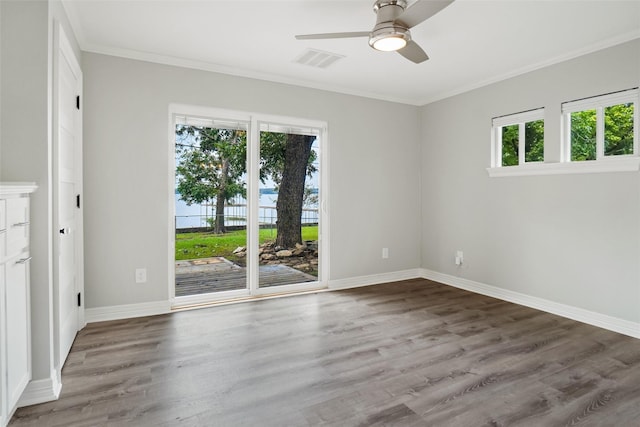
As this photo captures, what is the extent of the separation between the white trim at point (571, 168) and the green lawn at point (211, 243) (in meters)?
2.63

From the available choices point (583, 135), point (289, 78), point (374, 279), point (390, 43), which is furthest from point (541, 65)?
point (374, 279)

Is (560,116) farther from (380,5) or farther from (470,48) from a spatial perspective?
(380,5)

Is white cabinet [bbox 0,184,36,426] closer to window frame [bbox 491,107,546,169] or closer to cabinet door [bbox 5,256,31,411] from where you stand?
cabinet door [bbox 5,256,31,411]

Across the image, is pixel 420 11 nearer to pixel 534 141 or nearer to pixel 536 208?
pixel 534 141

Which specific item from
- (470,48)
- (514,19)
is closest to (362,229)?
(470,48)

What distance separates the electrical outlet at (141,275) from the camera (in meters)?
3.44

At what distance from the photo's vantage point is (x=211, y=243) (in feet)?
13.0

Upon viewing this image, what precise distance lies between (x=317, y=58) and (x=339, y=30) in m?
0.59

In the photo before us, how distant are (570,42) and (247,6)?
8.83 ft

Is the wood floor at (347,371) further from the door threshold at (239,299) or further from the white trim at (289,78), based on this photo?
the white trim at (289,78)

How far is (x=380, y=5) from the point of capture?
2.38 metres

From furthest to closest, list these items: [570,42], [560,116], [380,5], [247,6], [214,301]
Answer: [214,301] → [560,116] → [570,42] → [247,6] → [380,5]

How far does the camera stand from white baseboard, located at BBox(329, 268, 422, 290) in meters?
4.48

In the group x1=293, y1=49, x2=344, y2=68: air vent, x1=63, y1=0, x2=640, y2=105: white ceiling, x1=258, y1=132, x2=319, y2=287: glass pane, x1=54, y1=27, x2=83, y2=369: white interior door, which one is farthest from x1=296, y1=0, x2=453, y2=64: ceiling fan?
x1=258, y1=132, x2=319, y2=287: glass pane
